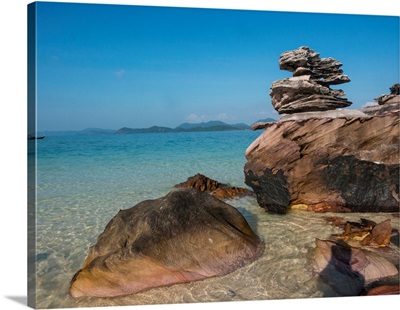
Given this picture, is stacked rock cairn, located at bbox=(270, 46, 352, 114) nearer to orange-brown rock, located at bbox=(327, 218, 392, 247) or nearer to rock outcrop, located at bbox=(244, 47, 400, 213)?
rock outcrop, located at bbox=(244, 47, 400, 213)

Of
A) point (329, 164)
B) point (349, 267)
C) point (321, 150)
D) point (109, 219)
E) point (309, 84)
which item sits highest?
point (309, 84)

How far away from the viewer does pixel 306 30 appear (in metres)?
6.73

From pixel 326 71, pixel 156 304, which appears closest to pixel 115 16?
pixel 156 304

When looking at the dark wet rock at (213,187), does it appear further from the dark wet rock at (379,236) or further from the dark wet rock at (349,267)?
the dark wet rock at (349,267)

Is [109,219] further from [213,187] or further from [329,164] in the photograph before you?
[329,164]

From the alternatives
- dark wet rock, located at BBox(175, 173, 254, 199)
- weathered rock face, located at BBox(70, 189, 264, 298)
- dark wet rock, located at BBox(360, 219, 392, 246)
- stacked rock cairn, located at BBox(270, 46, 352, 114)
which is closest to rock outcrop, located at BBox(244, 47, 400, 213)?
stacked rock cairn, located at BBox(270, 46, 352, 114)

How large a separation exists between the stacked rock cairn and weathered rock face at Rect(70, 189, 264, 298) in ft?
13.1

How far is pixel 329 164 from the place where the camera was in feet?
26.8

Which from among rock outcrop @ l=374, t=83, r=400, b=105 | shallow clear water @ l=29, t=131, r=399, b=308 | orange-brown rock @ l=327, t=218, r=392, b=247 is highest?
rock outcrop @ l=374, t=83, r=400, b=105

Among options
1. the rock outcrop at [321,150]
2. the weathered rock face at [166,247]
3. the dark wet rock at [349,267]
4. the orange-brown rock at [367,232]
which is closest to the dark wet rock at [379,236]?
the orange-brown rock at [367,232]

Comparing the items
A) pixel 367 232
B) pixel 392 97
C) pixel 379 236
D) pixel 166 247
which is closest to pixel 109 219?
pixel 166 247

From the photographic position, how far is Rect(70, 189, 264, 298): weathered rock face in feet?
16.6

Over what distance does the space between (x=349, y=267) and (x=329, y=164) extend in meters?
3.24

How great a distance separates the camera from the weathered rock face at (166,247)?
5.07 meters
